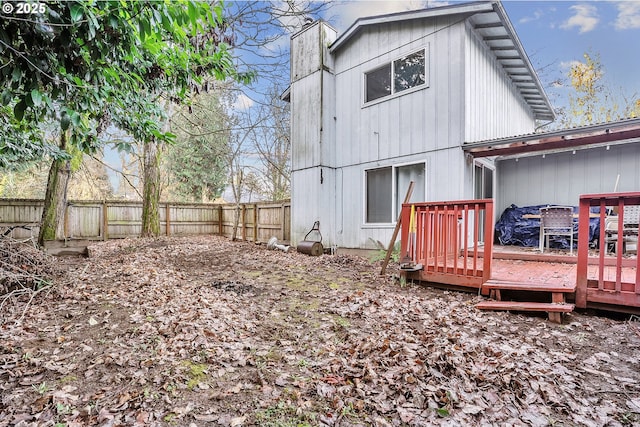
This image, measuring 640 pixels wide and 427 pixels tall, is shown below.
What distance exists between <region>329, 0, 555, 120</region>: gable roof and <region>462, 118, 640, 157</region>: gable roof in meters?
2.64

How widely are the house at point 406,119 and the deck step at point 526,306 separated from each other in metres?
3.05

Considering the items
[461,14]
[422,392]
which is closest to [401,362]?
[422,392]

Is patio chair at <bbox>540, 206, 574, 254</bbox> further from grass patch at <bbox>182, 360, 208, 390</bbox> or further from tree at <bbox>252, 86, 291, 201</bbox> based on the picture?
tree at <bbox>252, 86, 291, 201</bbox>

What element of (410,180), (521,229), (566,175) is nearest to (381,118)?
(410,180)

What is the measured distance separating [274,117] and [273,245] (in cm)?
720

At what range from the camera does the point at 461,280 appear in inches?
171

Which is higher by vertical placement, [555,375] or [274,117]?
[274,117]

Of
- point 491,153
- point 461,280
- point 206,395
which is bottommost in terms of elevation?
point 206,395

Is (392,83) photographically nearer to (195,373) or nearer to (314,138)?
(314,138)

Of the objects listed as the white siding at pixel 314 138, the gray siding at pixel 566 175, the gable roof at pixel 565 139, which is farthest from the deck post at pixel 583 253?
the white siding at pixel 314 138

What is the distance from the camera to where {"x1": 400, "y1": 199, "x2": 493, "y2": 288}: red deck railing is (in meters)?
4.27

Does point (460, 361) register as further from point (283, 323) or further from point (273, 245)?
point (273, 245)

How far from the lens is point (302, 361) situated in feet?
8.72

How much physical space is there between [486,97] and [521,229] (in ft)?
10.9
